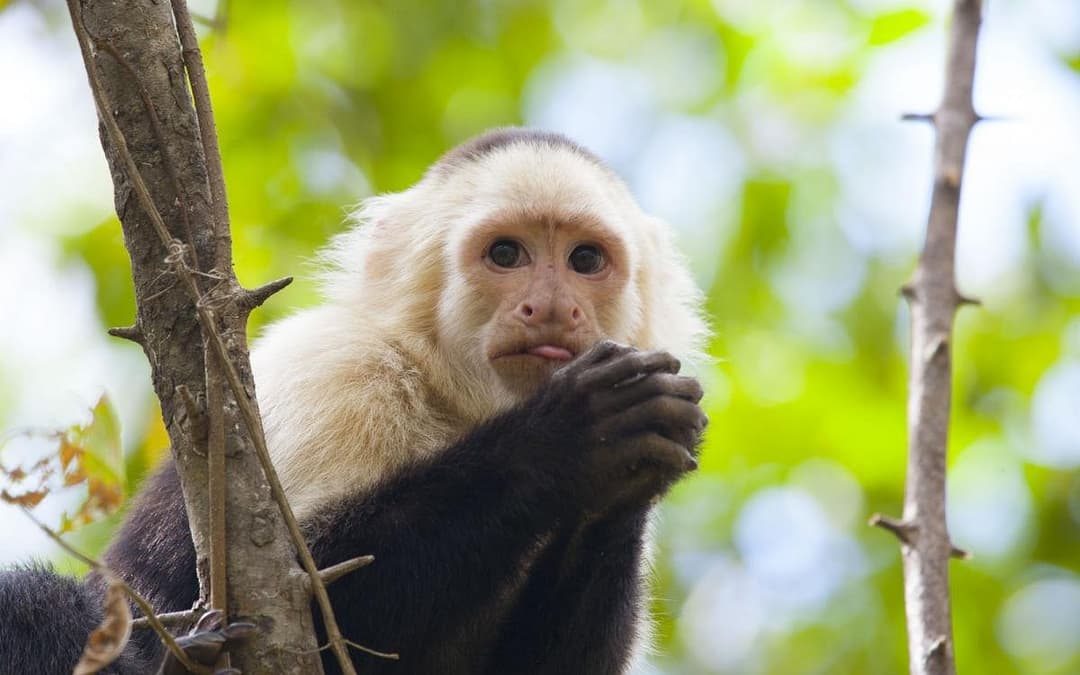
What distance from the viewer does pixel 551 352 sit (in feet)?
14.6

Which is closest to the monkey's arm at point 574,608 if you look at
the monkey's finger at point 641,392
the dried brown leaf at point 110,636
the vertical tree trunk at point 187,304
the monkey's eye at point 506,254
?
the monkey's finger at point 641,392

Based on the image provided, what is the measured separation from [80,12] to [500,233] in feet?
6.40

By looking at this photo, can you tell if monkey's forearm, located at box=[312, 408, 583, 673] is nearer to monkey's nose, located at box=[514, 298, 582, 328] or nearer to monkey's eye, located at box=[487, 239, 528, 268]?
monkey's nose, located at box=[514, 298, 582, 328]

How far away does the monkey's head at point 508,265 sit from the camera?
454 centimetres

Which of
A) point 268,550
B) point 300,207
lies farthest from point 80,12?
point 300,207

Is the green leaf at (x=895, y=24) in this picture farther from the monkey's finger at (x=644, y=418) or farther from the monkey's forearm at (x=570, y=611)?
the monkey's finger at (x=644, y=418)

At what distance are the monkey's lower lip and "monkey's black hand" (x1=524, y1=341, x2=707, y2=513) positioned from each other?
23.5 inches

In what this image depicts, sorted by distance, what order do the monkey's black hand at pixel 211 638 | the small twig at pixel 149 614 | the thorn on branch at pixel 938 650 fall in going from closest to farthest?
the small twig at pixel 149 614, the monkey's black hand at pixel 211 638, the thorn on branch at pixel 938 650

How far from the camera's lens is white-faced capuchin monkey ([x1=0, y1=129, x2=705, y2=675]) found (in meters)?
3.81

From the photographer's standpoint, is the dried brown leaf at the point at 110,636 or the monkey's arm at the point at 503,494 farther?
the monkey's arm at the point at 503,494

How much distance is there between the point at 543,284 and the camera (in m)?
4.59

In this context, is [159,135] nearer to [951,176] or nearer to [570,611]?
[570,611]

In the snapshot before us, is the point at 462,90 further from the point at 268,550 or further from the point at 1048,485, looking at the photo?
the point at 268,550

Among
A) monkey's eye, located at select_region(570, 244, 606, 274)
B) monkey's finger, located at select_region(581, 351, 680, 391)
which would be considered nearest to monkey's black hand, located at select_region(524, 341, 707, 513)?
monkey's finger, located at select_region(581, 351, 680, 391)
